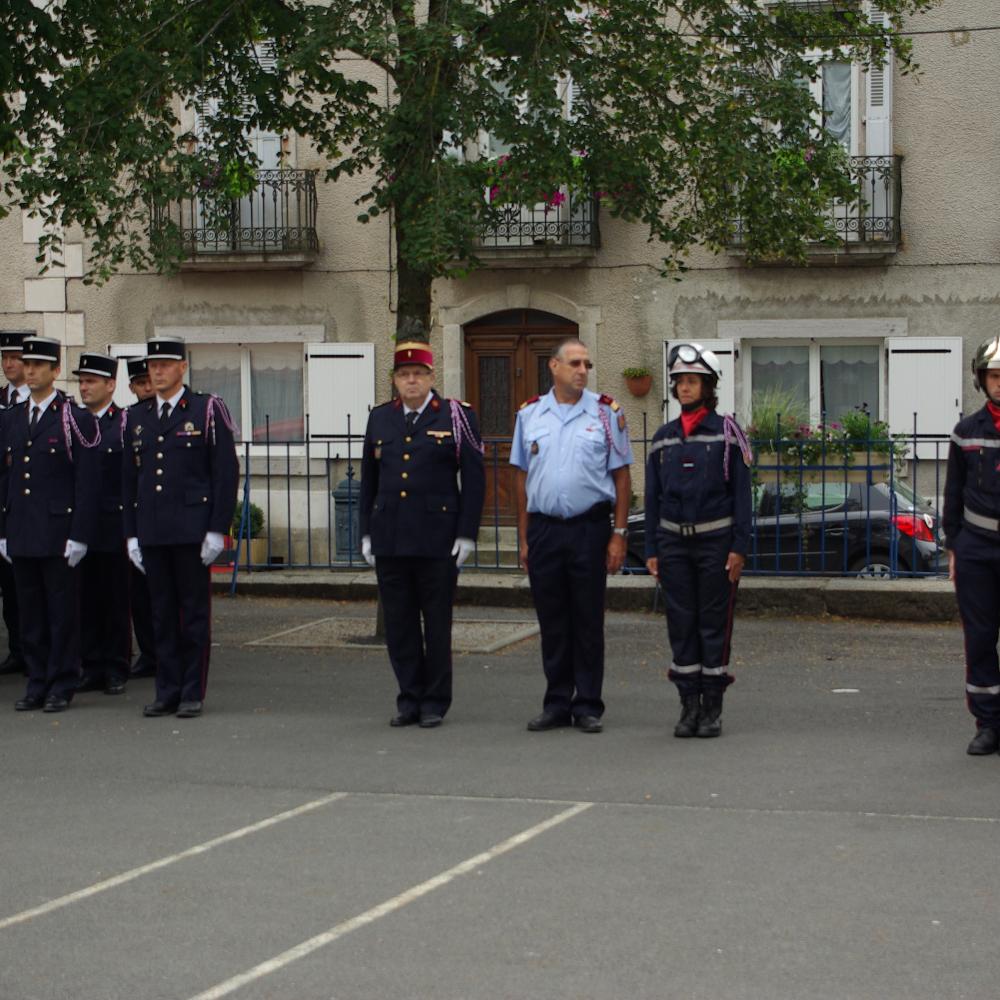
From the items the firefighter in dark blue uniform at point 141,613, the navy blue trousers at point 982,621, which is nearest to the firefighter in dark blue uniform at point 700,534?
the navy blue trousers at point 982,621

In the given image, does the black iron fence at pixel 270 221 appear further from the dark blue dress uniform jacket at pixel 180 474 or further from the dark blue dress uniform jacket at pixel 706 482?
the dark blue dress uniform jacket at pixel 706 482

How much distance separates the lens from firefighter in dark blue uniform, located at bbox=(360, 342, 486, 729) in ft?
30.3

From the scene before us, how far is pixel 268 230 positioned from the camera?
75.9 ft

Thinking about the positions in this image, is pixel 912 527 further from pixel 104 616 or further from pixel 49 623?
pixel 49 623

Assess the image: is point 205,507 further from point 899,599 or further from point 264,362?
point 264,362

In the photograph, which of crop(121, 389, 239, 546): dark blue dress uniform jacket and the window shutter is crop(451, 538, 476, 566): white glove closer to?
crop(121, 389, 239, 546): dark blue dress uniform jacket

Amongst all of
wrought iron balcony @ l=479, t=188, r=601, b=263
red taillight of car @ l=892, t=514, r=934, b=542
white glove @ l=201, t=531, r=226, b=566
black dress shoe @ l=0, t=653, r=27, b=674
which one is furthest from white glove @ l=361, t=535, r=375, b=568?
wrought iron balcony @ l=479, t=188, r=601, b=263

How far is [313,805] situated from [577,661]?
81.1 inches

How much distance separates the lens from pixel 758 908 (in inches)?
226

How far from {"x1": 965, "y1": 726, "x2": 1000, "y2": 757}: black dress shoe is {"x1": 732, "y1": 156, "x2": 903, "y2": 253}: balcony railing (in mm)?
13934

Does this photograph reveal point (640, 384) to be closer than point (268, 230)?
Yes

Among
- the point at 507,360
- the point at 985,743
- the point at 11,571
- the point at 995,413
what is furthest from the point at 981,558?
the point at 507,360

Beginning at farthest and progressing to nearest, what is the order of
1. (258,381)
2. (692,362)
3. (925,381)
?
1. (258,381)
2. (925,381)
3. (692,362)

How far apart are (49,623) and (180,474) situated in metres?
1.21
